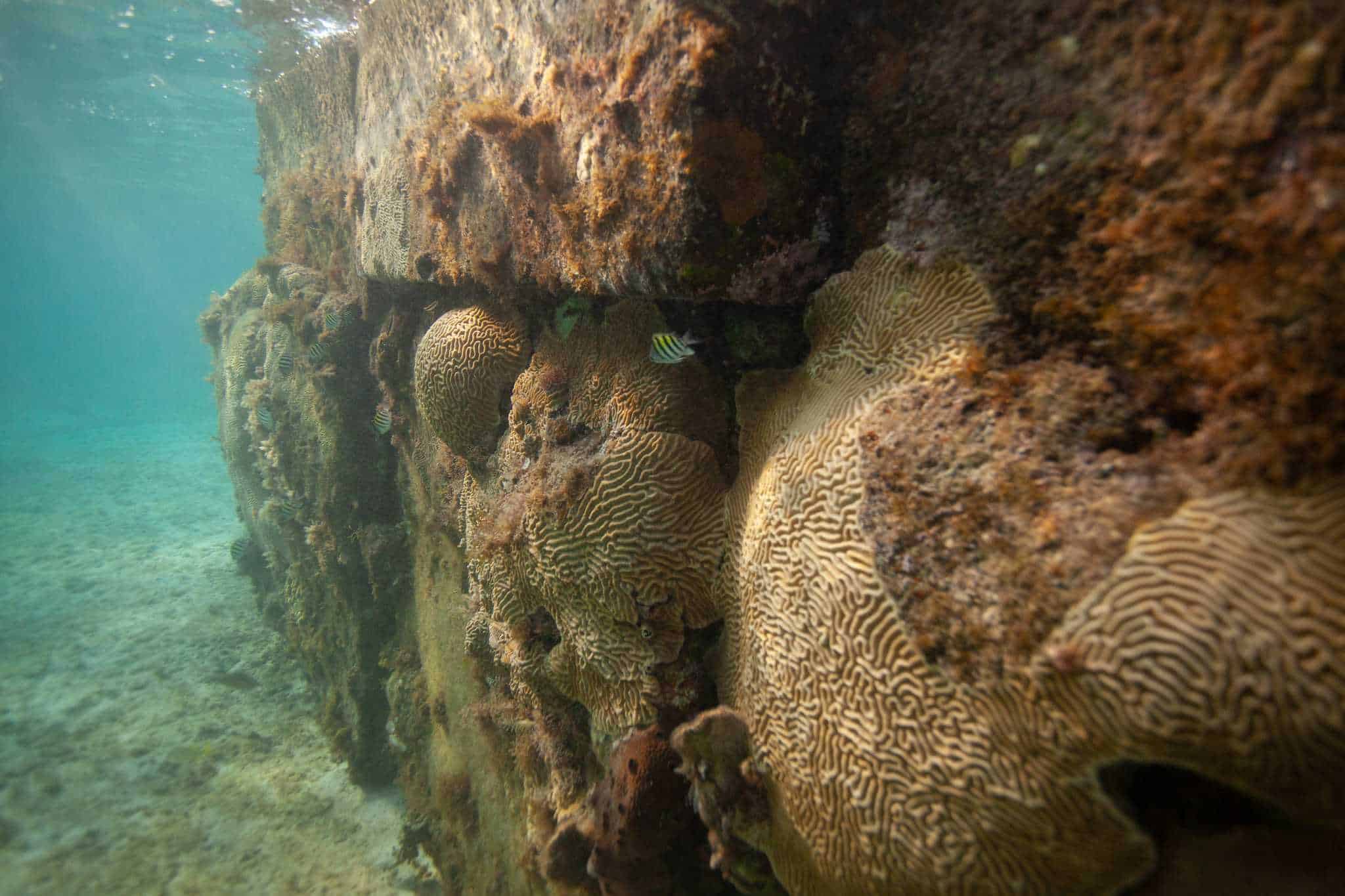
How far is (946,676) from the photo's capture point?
2.14 meters

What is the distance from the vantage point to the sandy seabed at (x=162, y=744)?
7.91 meters

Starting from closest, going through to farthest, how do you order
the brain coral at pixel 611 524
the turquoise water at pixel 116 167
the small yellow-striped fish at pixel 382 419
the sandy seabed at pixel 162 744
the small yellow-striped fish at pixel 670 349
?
the small yellow-striped fish at pixel 670 349 < the brain coral at pixel 611 524 < the small yellow-striped fish at pixel 382 419 < the sandy seabed at pixel 162 744 < the turquoise water at pixel 116 167

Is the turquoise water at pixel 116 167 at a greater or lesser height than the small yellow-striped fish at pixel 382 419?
greater

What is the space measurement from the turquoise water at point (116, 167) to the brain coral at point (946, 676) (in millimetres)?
21546

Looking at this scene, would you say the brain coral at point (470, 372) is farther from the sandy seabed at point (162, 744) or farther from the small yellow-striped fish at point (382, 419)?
the sandy seabed at point (162, 744)

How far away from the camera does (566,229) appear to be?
368 centimetres

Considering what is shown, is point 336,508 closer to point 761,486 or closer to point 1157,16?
point 761,486

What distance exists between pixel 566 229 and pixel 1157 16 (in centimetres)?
283

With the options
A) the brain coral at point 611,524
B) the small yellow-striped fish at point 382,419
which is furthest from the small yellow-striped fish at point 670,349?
the small yellow-striped fish at point 382,419

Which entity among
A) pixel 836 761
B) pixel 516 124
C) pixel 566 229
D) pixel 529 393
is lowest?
pixel 836 761

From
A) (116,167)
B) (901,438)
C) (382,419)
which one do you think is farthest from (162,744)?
(116,167)

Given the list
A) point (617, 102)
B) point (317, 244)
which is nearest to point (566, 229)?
point (617, 102)

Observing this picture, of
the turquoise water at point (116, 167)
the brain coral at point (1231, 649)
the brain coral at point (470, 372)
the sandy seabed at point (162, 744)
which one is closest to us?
the brain coral at point (1231, 649)

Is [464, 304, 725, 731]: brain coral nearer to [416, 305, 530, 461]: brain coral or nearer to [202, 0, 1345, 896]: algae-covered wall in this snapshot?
[202, 0, 1345, 896]: algae-covered wall
